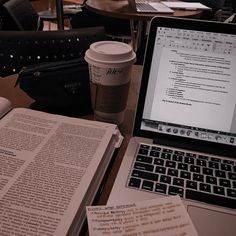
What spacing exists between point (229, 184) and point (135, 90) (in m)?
0.40

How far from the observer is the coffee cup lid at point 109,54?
0.62 meters

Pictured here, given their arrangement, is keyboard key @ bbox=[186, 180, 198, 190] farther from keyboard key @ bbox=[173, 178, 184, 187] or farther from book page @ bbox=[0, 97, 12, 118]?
book page @ bbox=[0, 97, 12, 118]

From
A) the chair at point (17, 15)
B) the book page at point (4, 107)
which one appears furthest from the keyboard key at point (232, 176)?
the chair at point (17, 15)

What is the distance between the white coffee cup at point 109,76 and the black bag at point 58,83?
55mm

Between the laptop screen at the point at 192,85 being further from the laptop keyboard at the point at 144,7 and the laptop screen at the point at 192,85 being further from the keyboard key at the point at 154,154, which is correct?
the laptop keyboard at the point at 144,7

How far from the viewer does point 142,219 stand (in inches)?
17.8

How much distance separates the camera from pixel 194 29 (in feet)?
1.90

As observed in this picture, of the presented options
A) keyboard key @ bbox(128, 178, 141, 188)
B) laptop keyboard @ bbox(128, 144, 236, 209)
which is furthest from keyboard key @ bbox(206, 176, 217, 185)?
keyboard key @ bbox(128, 178, 141, 188)

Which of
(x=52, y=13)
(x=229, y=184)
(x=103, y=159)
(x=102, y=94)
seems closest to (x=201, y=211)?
(x=229, y=184)

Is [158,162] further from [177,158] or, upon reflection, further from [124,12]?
[124,12]

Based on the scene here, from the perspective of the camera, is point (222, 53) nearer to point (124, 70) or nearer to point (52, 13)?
point (124, 70)

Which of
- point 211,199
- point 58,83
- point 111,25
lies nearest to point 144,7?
point 111,25

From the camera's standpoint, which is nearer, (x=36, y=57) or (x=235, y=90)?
(x=235, y=90)

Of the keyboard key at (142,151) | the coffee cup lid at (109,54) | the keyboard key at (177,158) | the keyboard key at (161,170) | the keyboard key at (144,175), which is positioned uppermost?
the coffee cup lid at (109,54)
